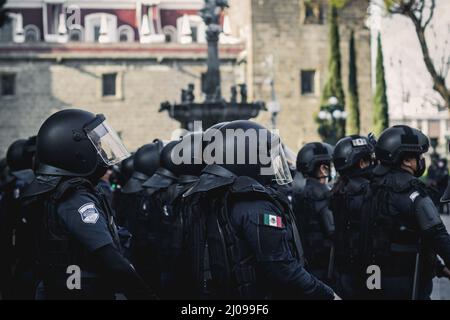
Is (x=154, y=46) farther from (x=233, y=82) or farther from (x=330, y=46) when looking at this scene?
(x=330, y=46)

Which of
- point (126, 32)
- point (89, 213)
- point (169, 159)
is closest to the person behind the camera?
point (89, 213)

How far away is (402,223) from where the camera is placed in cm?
597

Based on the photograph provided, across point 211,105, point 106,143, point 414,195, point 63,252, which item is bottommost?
point 63,252

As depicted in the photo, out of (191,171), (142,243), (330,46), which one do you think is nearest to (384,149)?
(191,171)

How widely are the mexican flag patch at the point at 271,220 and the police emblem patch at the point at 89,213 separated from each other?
87 centimetres

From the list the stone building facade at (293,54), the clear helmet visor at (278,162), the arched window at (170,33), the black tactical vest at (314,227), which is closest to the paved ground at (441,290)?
the black tactical vest at (314,227)

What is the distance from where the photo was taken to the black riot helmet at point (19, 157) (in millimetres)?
8953

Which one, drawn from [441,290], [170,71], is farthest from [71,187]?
[170,71]

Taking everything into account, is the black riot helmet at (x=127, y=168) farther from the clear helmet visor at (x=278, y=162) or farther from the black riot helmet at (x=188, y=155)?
the clear helmet visor at (x=278, y=162)

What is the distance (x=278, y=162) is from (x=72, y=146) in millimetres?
1139

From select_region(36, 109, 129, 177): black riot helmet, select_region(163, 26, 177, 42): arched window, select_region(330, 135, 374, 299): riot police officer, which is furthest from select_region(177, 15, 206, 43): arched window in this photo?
select_region(36, 109, 129, 177): black riot helmet

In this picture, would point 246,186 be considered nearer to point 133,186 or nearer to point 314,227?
point 314,227

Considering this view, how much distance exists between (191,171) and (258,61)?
3355 centimetres

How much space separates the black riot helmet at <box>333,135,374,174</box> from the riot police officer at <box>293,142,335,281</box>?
535mm
